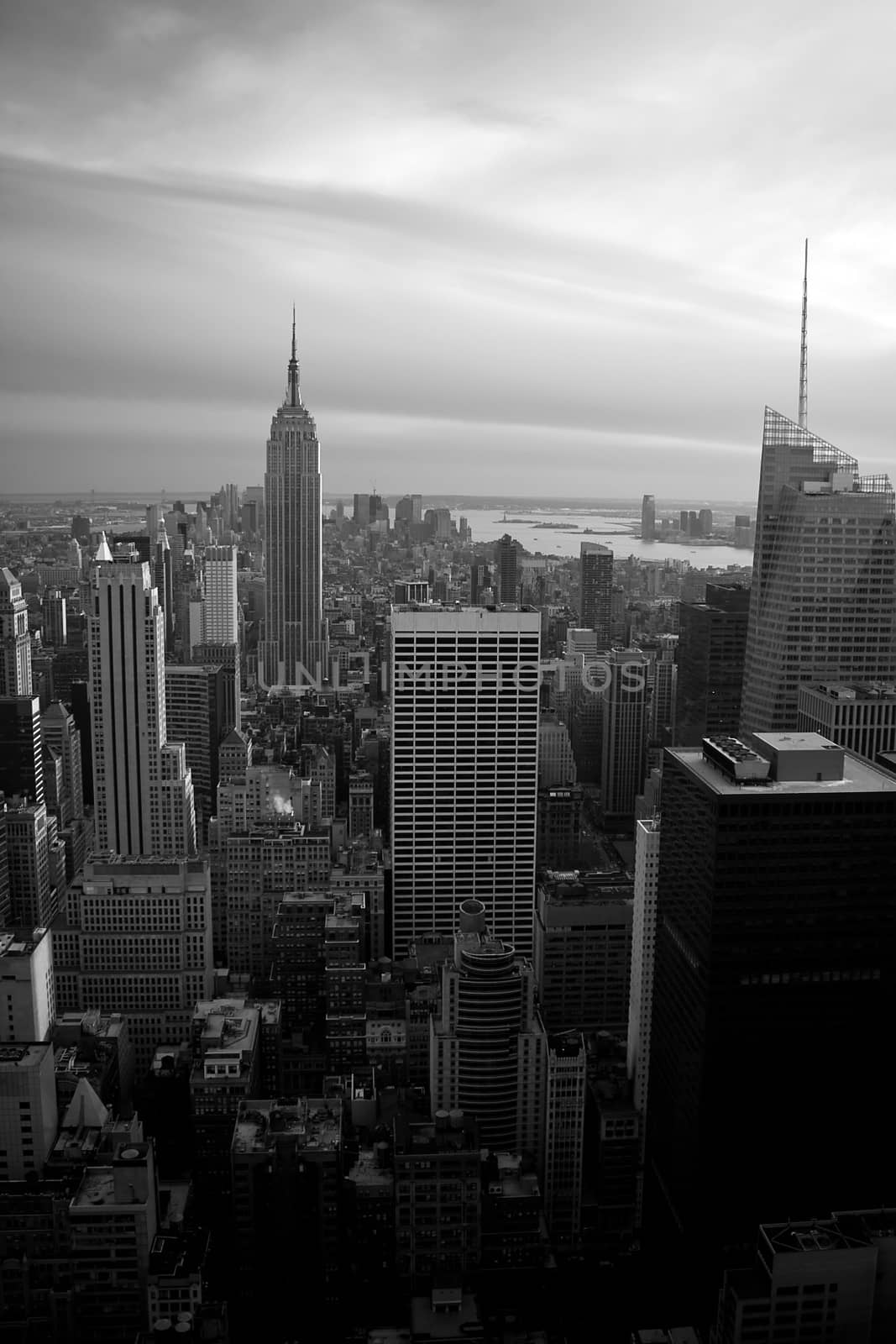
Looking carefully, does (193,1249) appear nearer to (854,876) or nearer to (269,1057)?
(269,1057)

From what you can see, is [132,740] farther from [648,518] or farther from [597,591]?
[648,518]

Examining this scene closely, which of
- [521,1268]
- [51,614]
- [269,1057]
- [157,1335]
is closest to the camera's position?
[157,1335]

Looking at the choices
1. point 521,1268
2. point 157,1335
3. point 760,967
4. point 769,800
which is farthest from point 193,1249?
point 769,800

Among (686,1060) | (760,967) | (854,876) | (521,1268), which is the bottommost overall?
(521,1268)

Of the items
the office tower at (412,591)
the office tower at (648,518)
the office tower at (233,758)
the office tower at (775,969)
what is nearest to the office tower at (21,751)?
the office tower at (233,758)

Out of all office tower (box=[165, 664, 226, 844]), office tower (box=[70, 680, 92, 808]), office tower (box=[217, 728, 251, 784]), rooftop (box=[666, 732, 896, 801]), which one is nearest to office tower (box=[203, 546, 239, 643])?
office tower (box=[165, 664, 226, 844])

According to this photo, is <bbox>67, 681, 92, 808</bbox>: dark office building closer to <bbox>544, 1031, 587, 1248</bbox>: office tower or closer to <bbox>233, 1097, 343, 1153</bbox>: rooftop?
<bbox>233, 1097, 343, 1153</bbox>: rooftop

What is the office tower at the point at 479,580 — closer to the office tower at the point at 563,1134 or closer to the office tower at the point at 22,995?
the office tower at the point at 563,1134
